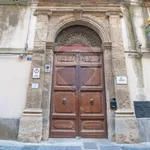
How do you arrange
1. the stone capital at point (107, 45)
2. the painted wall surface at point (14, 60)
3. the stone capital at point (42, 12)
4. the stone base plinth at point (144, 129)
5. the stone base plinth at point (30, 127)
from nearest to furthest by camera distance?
the stone base plinth at point (30, 127), the stone base plinth at point (144, 129), the painted wall surface at point (14, 60), the stone capital at point (107, 45), the stone capital at point (42, 12)

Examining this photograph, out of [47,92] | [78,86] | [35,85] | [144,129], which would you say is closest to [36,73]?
[35,85]

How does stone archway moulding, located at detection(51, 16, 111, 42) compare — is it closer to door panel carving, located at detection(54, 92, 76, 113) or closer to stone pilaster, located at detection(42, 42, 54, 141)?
stone pilaster, located at detection(42, 42, 54, 141)

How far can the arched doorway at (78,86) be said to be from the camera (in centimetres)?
395

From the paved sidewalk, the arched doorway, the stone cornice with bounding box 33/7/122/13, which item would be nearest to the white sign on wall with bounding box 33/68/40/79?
the arched doorway

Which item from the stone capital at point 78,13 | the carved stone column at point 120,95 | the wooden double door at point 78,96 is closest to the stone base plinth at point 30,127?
the wooden double door at point 78,96

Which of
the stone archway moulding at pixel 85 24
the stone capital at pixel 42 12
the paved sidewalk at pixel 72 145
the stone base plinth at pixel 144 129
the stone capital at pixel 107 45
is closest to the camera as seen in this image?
the paved sidewalk at pixel 72 145

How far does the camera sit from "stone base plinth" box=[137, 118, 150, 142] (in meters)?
3.60

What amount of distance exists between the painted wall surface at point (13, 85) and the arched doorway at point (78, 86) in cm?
85

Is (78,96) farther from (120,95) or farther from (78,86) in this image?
(120,95)

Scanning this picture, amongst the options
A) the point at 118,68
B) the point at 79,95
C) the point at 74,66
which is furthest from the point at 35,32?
the point at 118,68

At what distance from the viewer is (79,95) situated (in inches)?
162

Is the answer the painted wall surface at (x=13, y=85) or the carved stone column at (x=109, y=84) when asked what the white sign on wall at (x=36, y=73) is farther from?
the carved stone column at (x=109, y=84)

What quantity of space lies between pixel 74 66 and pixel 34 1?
2.59 m

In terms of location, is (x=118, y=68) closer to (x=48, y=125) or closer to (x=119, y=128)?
(x=119, y=128)
